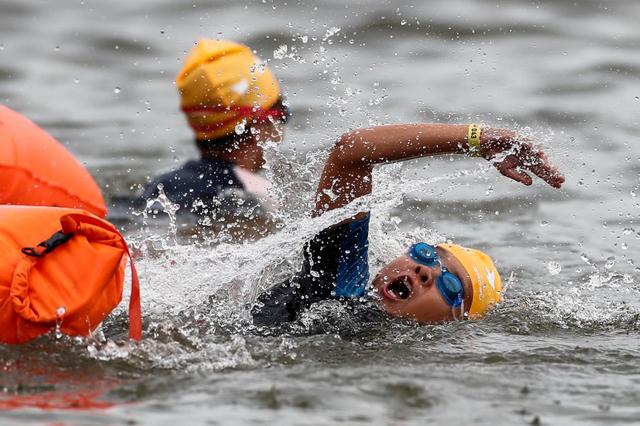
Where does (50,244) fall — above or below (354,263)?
above

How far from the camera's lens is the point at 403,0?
36.4 feet

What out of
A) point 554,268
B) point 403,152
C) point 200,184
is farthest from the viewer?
point 554,268

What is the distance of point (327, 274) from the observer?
5.23m

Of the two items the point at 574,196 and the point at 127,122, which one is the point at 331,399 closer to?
the point at 574,196

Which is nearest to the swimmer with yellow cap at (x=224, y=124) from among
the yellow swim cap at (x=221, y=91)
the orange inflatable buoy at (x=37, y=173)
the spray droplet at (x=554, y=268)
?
the yellow swim cap at (x=221, y=91)

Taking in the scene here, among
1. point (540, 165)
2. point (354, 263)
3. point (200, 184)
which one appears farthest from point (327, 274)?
point (200, 184)

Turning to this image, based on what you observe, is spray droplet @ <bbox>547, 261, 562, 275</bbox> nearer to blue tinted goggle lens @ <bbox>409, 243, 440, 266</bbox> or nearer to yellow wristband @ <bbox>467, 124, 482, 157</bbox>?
blue tinted goggle lens @ <bbox>409, 243, 440, 266</bbox>

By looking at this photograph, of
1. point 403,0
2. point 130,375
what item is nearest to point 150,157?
point 403,0

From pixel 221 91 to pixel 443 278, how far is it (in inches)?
71.6

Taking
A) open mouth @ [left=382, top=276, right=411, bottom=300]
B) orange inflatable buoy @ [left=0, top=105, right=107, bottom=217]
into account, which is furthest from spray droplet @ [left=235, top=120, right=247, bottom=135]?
open mouth @ [left=382, top=276, right=411, bottom=300]

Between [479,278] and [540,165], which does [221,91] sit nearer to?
[479,278]

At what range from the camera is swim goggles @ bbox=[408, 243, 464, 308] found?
208 inches

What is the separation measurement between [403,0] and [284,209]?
560 cm

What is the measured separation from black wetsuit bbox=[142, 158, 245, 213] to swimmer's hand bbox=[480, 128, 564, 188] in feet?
5.93
